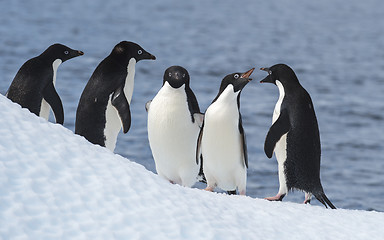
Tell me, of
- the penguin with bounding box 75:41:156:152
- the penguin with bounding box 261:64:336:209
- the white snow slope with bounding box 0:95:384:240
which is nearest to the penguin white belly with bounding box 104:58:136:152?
the penguin with bounding box 75:41:156:152

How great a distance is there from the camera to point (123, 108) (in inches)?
189


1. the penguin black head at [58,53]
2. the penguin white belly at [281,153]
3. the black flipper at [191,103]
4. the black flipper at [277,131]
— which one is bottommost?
the penguin white belly at [281,153]

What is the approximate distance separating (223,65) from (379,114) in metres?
9.52

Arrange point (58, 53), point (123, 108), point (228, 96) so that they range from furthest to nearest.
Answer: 1. point (58, 53)
2. point (123, 108)
3. point (228, 96)

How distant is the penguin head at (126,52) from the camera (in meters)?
5.05

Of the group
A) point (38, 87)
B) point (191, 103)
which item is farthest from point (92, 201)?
point (38, 87)

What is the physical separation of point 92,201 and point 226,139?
6.22 feet

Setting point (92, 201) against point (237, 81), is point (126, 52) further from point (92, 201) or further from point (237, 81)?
point (92, 201)

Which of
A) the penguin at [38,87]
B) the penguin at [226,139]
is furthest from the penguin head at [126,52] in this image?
the penguin at [226,139]

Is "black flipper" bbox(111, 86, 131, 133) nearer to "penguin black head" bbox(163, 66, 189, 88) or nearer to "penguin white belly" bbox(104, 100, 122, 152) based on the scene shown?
"penguin white belly" bbox(104, 100, 122, 152)

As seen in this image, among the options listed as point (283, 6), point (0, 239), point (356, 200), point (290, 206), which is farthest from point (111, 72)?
Result: point (283, 6)

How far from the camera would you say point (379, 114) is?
1530 cm

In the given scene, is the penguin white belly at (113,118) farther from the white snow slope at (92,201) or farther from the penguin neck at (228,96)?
the white snow slope at (92,201)

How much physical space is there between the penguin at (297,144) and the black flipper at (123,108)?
880 millimetres
